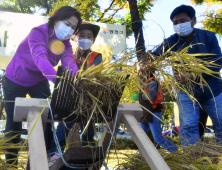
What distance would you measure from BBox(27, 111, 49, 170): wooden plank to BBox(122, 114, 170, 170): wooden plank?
444mm

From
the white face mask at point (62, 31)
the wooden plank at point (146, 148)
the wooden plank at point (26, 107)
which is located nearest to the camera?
the wooden plank at point (146, 148)

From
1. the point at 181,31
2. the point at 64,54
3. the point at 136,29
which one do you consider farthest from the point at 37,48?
the point at 136,29

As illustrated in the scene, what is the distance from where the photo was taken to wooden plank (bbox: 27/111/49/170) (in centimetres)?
87

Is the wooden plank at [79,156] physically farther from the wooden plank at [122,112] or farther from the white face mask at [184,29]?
the white face mask at [184,29]

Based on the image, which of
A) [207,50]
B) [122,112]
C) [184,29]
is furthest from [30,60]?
[207,50]

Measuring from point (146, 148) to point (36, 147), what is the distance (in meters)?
0.50

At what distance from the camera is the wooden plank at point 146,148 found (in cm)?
97

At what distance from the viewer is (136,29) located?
11.6 ft

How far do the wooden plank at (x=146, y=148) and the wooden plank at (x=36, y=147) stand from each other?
1.46ft

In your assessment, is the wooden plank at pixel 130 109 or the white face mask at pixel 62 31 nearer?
the wooden plank at pixel 130 109

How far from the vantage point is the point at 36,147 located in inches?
36.9

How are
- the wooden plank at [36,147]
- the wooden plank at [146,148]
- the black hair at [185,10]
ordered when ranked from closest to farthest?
the wooden plank at [36,147] < the wooden plank at [146,148] < the black hair at [185,10]

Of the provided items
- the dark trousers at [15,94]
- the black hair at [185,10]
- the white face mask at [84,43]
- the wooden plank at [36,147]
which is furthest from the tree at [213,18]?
the wooden plank at [36,147]

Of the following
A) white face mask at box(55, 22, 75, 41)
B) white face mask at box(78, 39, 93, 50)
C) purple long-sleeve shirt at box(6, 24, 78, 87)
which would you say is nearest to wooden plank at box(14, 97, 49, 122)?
purple long-sleeve shirt at box(6, 24, 78, 87)
